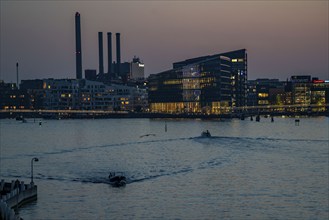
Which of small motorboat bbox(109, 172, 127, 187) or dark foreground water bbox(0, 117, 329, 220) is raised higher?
small motorboat bbox(109, 172, 127, 187)

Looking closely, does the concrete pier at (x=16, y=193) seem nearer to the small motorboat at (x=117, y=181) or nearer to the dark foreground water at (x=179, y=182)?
the dark foreground water at (x=179, y=182)

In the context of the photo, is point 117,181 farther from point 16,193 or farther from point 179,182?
point 16,193

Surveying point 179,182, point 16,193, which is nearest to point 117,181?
point 179,182

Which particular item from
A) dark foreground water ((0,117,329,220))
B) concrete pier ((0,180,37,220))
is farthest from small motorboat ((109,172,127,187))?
concrete pier ((0,180,37,220))

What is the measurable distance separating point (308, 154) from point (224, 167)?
57.2 ft

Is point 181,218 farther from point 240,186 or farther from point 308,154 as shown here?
point 308,154

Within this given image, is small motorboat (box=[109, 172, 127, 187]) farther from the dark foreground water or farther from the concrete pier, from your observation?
the concrete pier

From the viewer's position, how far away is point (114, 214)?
113 ft

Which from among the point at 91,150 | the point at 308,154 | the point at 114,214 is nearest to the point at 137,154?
the point at 91,150

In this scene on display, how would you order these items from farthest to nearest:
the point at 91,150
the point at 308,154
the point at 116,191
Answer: the point at 91,150 < the point at 308,154 < the point at 116,191

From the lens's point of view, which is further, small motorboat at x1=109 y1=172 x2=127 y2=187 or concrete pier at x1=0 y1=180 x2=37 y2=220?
small motorboat at x1=109 y1=172 x2=127 y2=187

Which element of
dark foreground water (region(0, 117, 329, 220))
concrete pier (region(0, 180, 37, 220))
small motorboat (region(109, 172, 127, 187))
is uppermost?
concrete pier (region(0, 180, 37, 220))

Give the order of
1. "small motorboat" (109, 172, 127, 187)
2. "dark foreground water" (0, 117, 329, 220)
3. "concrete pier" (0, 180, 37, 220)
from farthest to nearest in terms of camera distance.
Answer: "small motorboat" (109, 172, 127, 187) < "dark foreground water" (0, 117, 329, 220) < "concrete pier" (0, 180, 37, 220)

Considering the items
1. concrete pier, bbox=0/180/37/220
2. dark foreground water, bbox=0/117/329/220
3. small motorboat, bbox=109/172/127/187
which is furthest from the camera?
small motorboat, bbox=109/172/127/187
